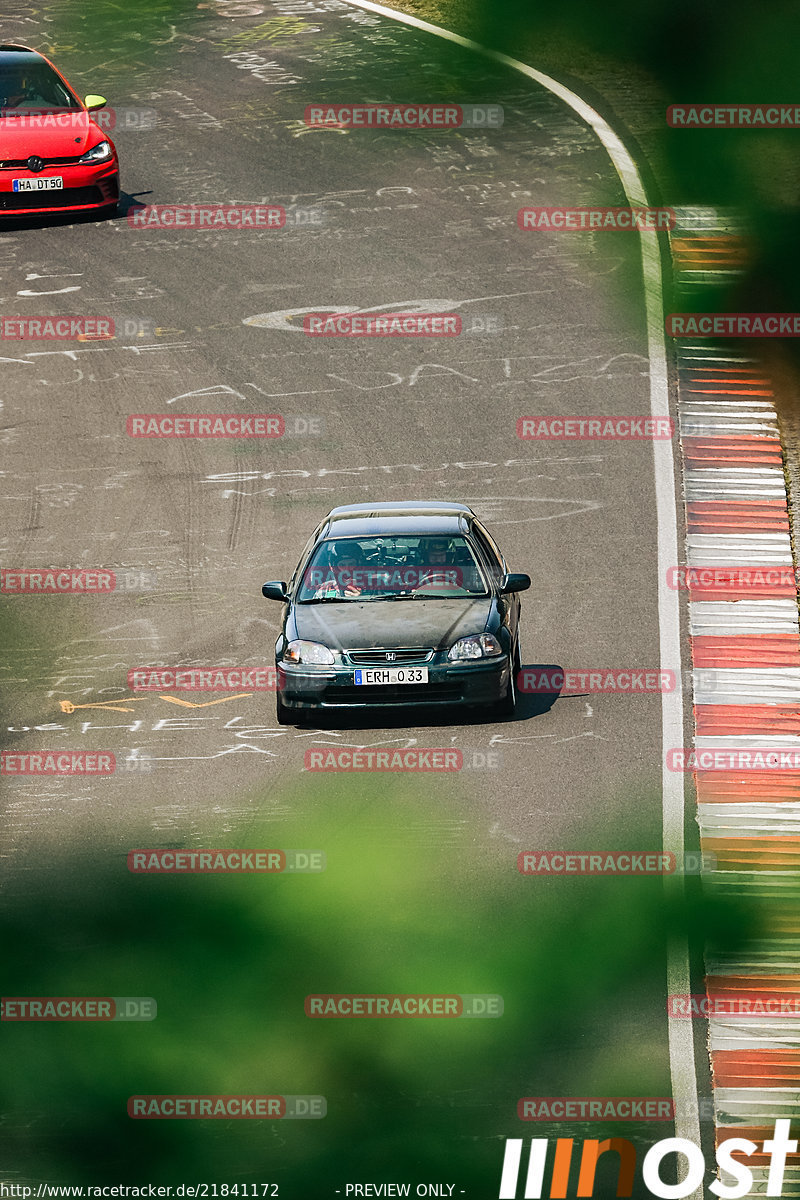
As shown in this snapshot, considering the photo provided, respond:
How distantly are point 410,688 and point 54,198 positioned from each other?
11911 mm

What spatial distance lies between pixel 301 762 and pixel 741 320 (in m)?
10.8

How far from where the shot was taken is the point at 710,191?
6.88ft

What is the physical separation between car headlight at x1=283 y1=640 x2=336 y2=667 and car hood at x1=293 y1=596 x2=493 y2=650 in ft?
0.17

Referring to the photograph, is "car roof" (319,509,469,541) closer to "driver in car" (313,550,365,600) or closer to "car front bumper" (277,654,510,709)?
"driver in car" (313,550,365,600)

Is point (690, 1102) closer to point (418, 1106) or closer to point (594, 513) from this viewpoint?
point (418, 1106)

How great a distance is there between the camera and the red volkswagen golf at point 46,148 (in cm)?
1958

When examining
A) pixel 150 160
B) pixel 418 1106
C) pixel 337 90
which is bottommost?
pixel 150 160

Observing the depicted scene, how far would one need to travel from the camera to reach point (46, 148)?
66.6ft

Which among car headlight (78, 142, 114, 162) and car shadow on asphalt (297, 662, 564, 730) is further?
car headlight (78, 142, 114, 162)

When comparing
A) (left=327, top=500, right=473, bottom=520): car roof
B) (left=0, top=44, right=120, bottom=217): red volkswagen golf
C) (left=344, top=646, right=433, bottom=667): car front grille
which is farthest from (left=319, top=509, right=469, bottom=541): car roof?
(left=0, top=44, right=120, bottom=217): red volkswagen golf

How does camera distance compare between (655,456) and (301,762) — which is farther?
(655,456)

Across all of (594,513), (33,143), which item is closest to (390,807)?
(594,513)

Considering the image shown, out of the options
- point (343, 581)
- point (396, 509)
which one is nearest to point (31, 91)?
point (396, 509)

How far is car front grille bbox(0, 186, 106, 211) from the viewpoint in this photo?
68.1ft
